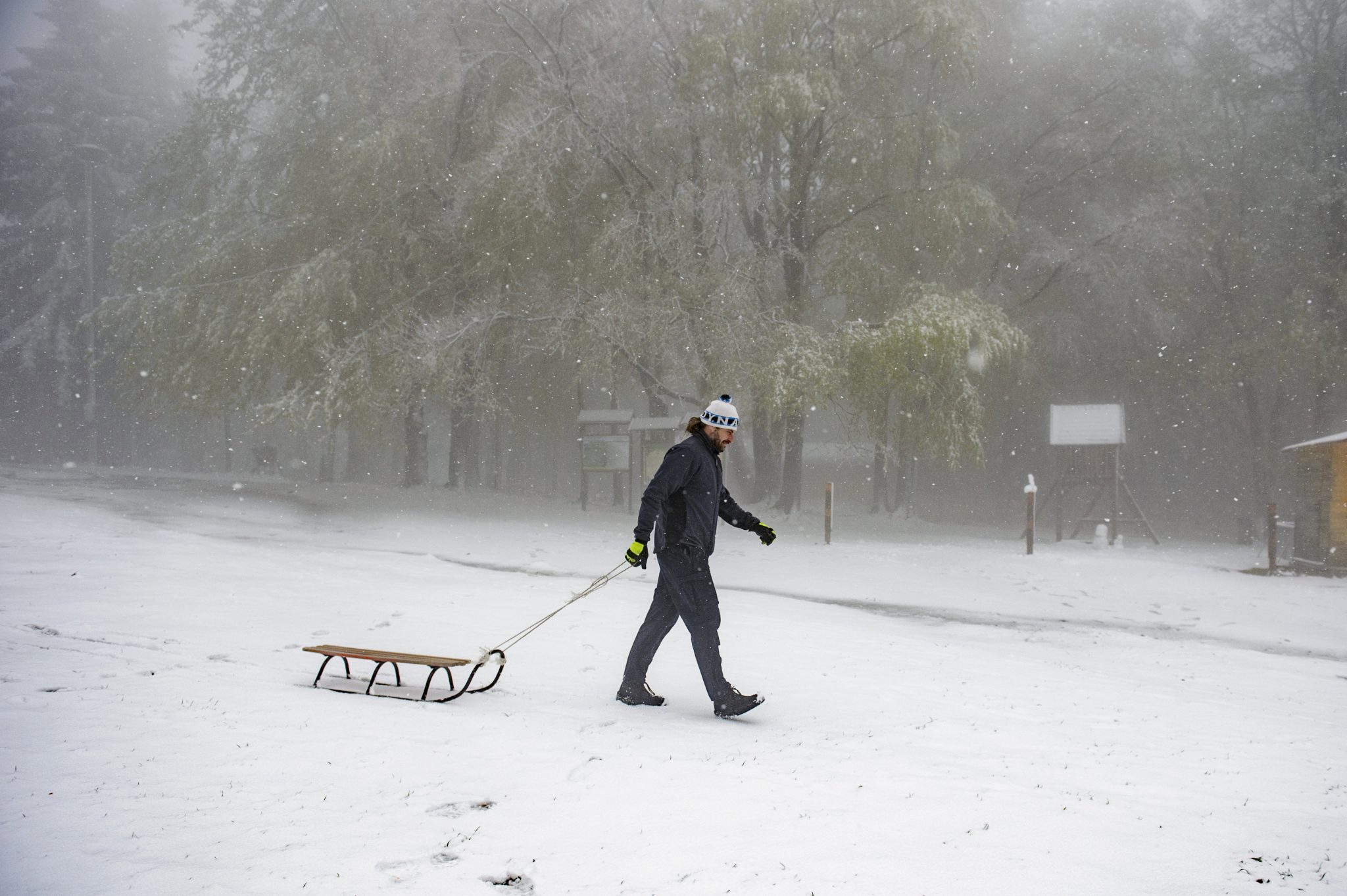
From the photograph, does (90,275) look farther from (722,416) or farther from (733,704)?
(733,704)

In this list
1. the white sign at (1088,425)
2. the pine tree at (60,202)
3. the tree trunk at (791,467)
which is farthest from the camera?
the pine tree at (60,202)

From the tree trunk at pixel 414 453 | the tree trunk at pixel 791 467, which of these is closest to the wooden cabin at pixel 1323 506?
the tree trunk at pixel 791 467

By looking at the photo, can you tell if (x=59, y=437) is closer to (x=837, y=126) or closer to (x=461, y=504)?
(x=461, y=504)

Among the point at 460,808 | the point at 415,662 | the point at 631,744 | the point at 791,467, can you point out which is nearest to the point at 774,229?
the point at 791,467

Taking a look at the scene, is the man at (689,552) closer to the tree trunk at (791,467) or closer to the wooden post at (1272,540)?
the wooden post at (1272,540)

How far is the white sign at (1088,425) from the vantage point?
2047 cm

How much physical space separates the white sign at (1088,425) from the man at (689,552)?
16.3 m

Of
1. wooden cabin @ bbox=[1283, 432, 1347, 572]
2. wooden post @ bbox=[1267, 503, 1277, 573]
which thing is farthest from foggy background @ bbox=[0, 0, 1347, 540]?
wooden cabin @ bbox=[1283, 432, 1347, 572]

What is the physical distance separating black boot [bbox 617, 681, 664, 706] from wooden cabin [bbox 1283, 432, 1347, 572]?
1421 cm

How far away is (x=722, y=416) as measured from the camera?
6.36 meters

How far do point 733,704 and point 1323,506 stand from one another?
14530mm

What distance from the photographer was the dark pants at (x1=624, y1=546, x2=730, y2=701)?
6.16m

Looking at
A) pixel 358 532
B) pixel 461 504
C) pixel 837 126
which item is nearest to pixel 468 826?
pixel 358 532

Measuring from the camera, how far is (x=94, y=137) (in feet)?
120
